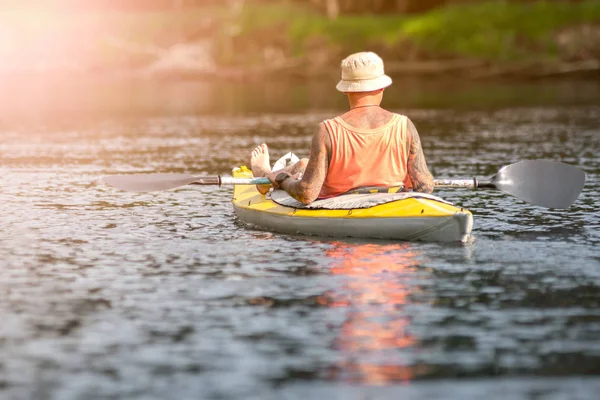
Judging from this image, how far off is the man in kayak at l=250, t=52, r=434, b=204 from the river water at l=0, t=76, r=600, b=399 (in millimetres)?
594

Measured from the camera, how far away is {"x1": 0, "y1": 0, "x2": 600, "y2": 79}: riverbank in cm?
5575

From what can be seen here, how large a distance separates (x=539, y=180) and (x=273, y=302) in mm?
4606

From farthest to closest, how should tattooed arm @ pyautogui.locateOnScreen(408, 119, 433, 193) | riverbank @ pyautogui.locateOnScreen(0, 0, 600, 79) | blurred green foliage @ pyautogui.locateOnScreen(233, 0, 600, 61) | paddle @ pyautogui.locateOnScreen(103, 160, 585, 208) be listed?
blurred green foliage @ pyautogui.locateOnScreen(233, 0, 600, 61) → riverbank @ pyautogui.locateOnScreen(0, 0, 600, 79) → paddle @ pyautogui.locateOnScreen(103, 160, 585, 208) → tattooed arm @ pyautogui.locateOnScreen(408, 119, 433, 193)

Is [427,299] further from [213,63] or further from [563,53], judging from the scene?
[213,63]

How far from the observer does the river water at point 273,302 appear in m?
7.14

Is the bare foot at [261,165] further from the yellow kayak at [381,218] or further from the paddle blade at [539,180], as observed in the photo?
the paddle blade at [539,180]

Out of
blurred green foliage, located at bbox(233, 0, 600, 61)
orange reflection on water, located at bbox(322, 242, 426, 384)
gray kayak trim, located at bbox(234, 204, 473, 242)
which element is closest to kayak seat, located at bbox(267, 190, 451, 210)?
gray kayak trim, located at bbox(234, 204, 473, 242)

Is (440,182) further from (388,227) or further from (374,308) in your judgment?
(374,308)

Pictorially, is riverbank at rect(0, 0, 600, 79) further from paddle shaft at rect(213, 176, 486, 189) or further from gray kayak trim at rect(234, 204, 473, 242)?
gray kayak trim at rect(234, 204, 473, 242)

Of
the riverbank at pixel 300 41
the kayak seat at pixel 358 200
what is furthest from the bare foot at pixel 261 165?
the riverbank at pixel 300 41

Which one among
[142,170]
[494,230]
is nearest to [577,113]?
[142,170]

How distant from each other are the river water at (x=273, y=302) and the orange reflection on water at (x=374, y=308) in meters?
0.02

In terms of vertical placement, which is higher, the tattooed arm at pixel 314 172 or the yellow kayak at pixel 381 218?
the tattooed arm at pixel 314 172

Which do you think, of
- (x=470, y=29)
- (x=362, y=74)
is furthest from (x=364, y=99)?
(x=470, y=29)
